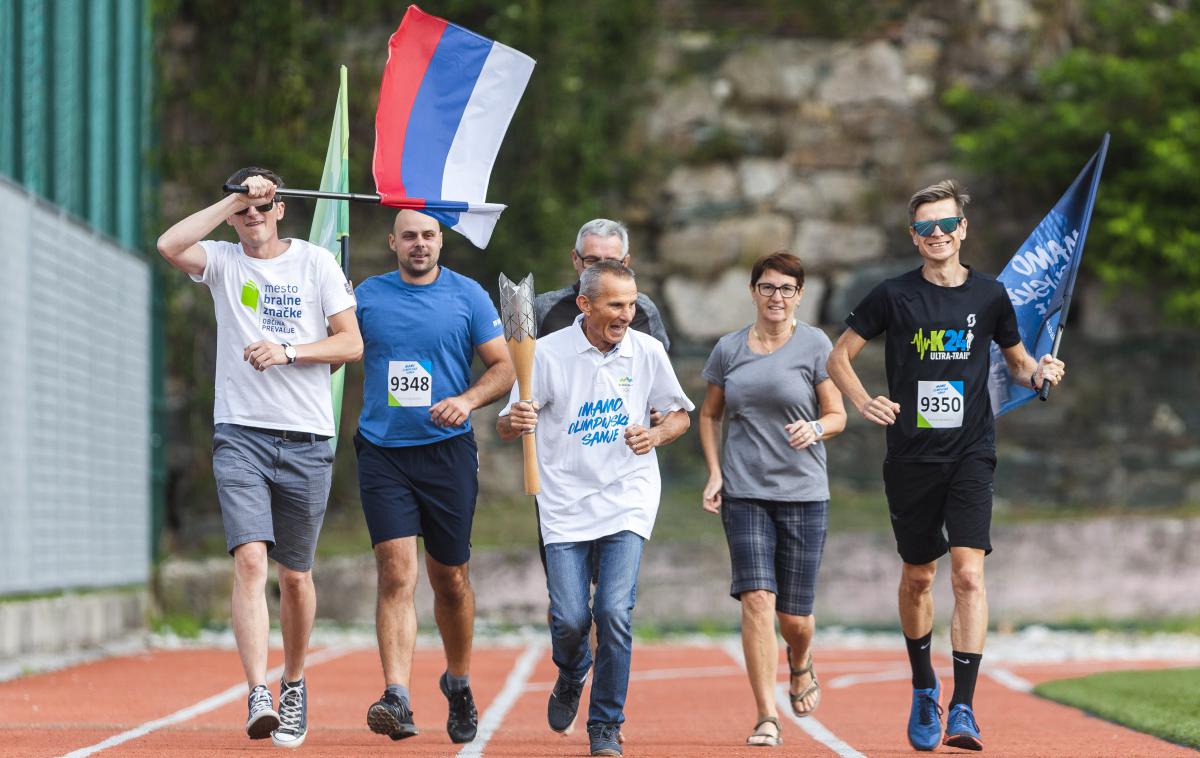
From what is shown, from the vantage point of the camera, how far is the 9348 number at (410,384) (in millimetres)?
8656

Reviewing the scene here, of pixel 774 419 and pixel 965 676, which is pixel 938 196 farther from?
pixel 965 676

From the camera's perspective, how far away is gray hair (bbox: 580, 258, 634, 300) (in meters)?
8.11

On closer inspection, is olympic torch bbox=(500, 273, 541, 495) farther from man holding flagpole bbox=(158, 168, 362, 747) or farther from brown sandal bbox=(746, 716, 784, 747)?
brown sandal bbox=(746, 716, 784, 747)

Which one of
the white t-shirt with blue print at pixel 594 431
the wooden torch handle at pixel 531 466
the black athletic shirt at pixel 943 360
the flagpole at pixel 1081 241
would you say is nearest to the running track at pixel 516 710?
the white t-shirt with blue print at pixel 594 431

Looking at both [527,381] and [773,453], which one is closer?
[527,381]

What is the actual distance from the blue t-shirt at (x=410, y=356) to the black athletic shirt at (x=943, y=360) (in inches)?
71.4

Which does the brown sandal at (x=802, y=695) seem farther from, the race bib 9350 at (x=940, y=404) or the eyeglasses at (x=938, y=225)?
the eyeglasses at (x=938, y=225)

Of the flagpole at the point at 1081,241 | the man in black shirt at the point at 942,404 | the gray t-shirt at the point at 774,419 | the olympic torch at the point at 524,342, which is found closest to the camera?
the olympic torch at the point at 524,342

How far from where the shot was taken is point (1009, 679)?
1330 cm

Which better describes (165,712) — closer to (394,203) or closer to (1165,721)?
(394,203)

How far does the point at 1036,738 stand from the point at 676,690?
3744mm

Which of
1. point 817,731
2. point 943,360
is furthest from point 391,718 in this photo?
point 943,360

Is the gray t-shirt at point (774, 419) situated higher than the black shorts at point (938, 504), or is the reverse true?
the gray t-shirt at point (774, 419)

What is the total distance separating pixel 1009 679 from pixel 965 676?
206 inches
